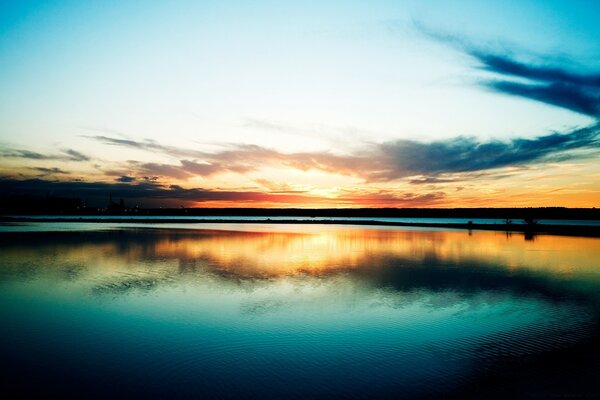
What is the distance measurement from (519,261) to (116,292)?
20.8 meters

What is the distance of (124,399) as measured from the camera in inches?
250

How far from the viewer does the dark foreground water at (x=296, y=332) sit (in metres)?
6.95

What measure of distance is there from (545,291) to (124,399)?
46.9ft

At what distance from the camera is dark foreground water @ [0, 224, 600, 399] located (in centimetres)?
695

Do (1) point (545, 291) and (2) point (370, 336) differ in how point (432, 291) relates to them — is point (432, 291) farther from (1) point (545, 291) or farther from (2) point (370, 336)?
(2) point (370, 336)

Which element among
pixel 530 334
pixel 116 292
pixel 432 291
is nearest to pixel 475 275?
pixel 432 291

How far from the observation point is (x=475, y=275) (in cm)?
1872

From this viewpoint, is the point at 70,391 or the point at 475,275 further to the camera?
the point at 475,275

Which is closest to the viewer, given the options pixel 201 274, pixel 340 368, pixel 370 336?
pixel 340 368

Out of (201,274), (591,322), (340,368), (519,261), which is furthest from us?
(519,261)

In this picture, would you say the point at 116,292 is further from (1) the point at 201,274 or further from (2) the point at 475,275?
(2) the point at 475,275

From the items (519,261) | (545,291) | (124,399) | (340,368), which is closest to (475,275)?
(545,291)

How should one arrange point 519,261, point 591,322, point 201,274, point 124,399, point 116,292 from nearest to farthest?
point 124,399 < point 591,322 < point 116,292 < point 201,274 < point 519,261

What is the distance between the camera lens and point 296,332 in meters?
9.82
